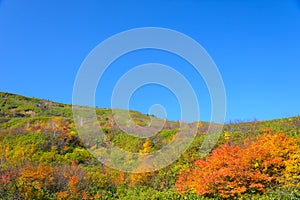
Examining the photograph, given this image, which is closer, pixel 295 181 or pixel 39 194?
pixel 295 181

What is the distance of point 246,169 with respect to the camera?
45.5 ft

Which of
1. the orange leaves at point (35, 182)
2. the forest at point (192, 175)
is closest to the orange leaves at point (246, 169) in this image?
the forest at point (192, 175)

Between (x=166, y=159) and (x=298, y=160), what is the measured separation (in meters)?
9.93

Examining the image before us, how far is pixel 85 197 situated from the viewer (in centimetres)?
1552

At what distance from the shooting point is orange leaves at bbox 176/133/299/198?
1359 cm

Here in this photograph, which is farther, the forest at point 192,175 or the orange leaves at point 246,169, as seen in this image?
the orange leaves at point 246,169

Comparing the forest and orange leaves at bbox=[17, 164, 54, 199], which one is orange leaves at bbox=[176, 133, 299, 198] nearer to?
the forest

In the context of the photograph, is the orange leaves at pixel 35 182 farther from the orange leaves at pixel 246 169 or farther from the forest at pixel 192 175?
the orange leaves at pixel 246 169

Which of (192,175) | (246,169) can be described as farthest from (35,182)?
(246,169)

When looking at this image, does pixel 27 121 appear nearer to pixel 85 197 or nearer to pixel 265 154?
pixel 85 197

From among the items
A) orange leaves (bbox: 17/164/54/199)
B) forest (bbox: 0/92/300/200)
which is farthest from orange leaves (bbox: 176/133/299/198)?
orange leaves (bbox: 17/164/54/199)

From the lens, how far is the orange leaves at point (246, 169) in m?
13.6

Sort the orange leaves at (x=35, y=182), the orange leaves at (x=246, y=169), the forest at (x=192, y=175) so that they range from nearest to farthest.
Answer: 1. the orange leaves at (x=35, y=182)
2. the forest at (x=192, y=175)
3. the orange leaves at (x=246, y=169)

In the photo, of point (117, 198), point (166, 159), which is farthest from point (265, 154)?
point (166, 159)
